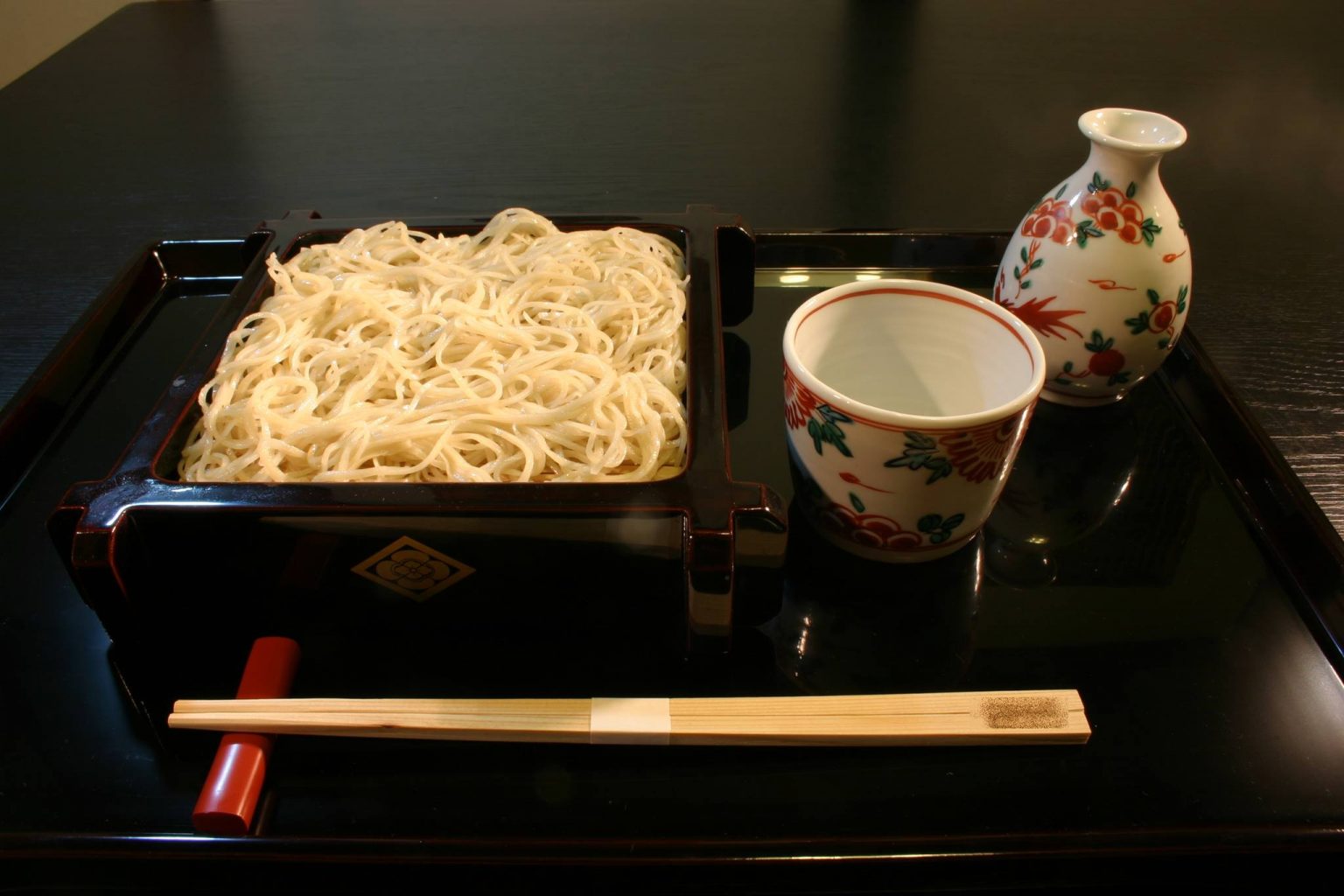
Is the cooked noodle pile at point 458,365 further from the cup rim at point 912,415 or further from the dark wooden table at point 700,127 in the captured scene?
the dark wooden table at point 700,127

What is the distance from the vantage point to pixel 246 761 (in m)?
0.70

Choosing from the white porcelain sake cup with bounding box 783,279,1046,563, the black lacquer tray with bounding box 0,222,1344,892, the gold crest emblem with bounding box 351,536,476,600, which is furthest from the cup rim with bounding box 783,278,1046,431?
the gold crest emblem with bounding box 351,536,476,600

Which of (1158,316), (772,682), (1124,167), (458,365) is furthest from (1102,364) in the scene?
(458,365)

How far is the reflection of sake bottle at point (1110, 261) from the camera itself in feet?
3.15

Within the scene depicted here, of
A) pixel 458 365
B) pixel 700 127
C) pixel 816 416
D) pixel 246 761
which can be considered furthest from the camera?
pixel 700 127

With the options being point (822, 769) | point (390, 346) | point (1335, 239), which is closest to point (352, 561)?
point (390, 346)

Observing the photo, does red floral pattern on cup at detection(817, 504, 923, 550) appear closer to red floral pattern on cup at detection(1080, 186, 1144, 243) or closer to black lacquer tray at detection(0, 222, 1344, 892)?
black lacquer tray at detection(0, 222, 1344, 892)

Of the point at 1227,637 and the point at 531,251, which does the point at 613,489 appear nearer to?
the point at 531,251

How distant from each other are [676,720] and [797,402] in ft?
0.96

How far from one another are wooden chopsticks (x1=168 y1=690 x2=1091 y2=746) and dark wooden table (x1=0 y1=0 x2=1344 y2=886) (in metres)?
0.50

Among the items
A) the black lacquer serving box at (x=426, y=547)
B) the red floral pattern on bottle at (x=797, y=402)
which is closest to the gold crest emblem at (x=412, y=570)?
the black lacquer serving box at (x=426, y=547)

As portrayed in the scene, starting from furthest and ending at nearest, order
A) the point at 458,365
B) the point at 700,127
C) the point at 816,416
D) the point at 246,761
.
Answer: the point at 700,127 → the point at 458,365 → the point at 816,416 → the point at 246,761

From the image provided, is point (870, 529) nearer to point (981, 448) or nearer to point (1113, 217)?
point (981, 448)

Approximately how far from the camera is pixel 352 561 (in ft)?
2.50
